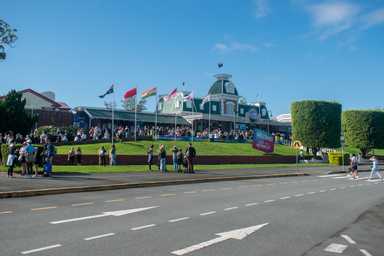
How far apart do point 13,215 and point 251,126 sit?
66.3 m

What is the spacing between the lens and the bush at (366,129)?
2281 inches

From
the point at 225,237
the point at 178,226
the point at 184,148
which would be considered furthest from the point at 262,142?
the point at 225,237

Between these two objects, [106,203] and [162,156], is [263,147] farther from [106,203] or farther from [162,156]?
[106,203]

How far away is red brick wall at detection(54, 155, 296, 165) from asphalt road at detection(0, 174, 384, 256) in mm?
15212

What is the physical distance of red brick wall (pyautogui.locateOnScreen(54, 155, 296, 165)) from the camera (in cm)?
3023

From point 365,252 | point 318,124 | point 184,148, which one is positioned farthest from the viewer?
point 318,124

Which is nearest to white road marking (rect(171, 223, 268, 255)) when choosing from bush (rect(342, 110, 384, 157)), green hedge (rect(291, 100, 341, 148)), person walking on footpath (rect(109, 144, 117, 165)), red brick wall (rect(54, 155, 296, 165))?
person walking on footpath (rect(109, 144, 117, 165))

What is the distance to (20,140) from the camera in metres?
31.4

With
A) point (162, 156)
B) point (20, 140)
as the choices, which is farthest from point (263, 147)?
point (20, 140)

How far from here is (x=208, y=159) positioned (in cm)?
3756

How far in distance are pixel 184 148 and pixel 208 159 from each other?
521 cm

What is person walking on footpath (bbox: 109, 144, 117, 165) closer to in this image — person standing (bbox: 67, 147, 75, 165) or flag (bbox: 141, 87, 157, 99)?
person standing (bbox: 67, 147, 75, 165)

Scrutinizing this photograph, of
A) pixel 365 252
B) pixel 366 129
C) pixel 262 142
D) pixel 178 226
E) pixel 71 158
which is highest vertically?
pixel 366 129

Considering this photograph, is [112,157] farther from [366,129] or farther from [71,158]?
[366,129]
